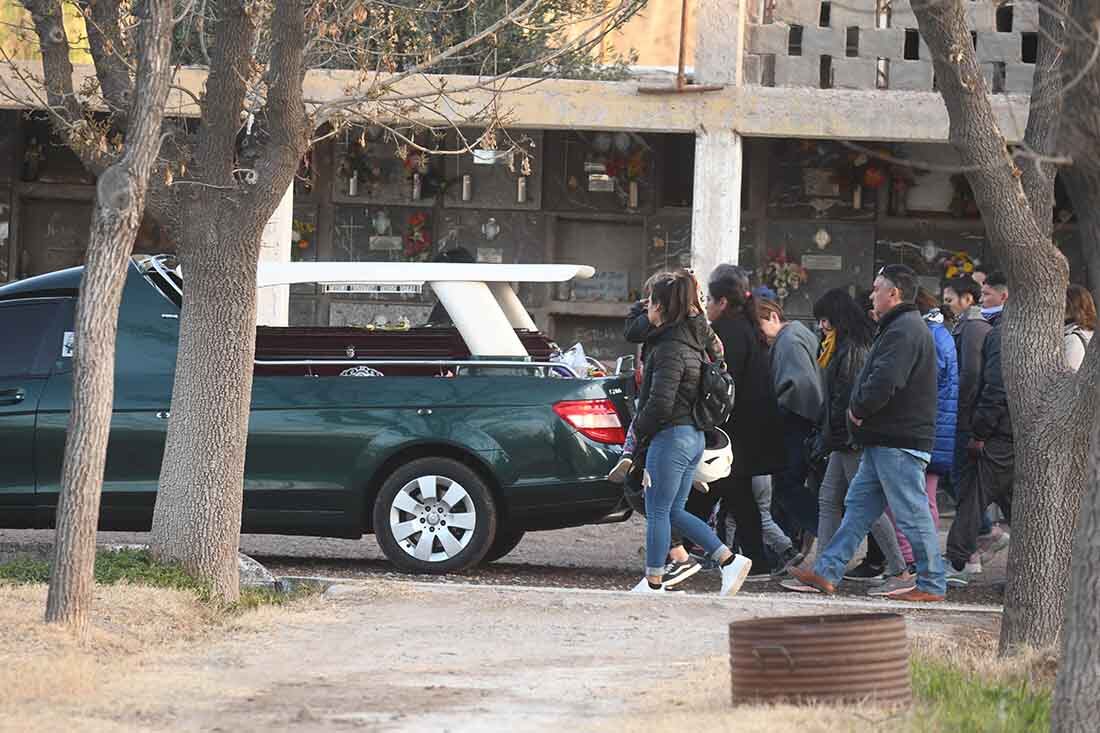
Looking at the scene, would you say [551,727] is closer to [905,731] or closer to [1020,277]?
[905,731]

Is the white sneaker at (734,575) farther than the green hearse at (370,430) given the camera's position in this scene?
No

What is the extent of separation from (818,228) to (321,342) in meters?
8.43

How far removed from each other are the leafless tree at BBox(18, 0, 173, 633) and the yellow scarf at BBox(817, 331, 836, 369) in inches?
197

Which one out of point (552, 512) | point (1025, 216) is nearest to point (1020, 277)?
point (1025, 216)

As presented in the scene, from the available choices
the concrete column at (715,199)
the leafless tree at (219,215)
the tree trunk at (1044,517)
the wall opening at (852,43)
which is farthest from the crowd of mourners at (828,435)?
the wall opening at (852,43)

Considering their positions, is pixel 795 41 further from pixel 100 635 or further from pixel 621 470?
pixel 100 635

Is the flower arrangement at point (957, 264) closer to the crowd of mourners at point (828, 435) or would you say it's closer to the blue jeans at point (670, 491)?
the crowd of mourners at point (828, 435)

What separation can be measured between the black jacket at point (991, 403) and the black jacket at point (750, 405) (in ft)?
Answer: 3.90

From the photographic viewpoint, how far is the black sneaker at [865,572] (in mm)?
11809

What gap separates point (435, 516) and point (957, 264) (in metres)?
8.93

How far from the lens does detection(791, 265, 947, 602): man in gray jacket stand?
10430 mm

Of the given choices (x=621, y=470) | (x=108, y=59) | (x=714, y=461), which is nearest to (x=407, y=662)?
(x=621, y=470)

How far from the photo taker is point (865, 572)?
39.1 feet

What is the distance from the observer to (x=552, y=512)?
436 inches
